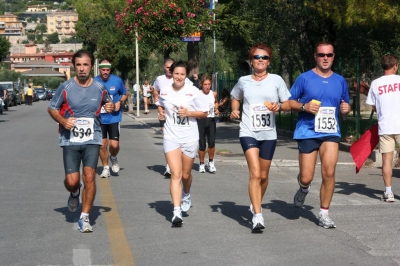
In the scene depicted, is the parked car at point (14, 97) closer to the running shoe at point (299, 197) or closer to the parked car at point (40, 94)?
the parked car at point (40, 94)

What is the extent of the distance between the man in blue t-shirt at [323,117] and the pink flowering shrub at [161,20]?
17.5 m

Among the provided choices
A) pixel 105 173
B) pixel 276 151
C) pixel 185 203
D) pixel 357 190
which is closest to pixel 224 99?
pixel 276 151

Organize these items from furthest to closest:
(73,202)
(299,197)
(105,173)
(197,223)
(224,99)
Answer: (224,99) → (105,173) → (299,197) → (73,202) → (197,223)

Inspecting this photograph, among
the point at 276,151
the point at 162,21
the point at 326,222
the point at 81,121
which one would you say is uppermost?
the point at 162,21

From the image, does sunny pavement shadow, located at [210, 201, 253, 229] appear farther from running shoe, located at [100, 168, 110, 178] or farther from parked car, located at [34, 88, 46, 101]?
parked car, located at [34, 88, 46, 101]

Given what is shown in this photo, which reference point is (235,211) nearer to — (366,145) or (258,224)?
(258,224)

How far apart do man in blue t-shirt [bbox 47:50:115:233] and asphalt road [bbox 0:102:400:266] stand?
495 millimetres

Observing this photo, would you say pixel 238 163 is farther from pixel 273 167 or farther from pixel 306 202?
pixel 306 202

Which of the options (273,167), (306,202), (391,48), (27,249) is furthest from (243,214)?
(391,48)

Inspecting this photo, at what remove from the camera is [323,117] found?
8609 mm

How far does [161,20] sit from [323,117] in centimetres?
1809

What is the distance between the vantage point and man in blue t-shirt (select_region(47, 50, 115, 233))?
27.3 ft

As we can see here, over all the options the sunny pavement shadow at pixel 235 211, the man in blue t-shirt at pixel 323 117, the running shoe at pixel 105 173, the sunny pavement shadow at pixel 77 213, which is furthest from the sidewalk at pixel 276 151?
the man in blue t-shirt at pixel 323 117

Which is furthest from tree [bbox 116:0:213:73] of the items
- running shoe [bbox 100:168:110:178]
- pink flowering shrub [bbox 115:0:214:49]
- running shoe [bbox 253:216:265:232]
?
running shoe [bbox 253:216:265:232]
